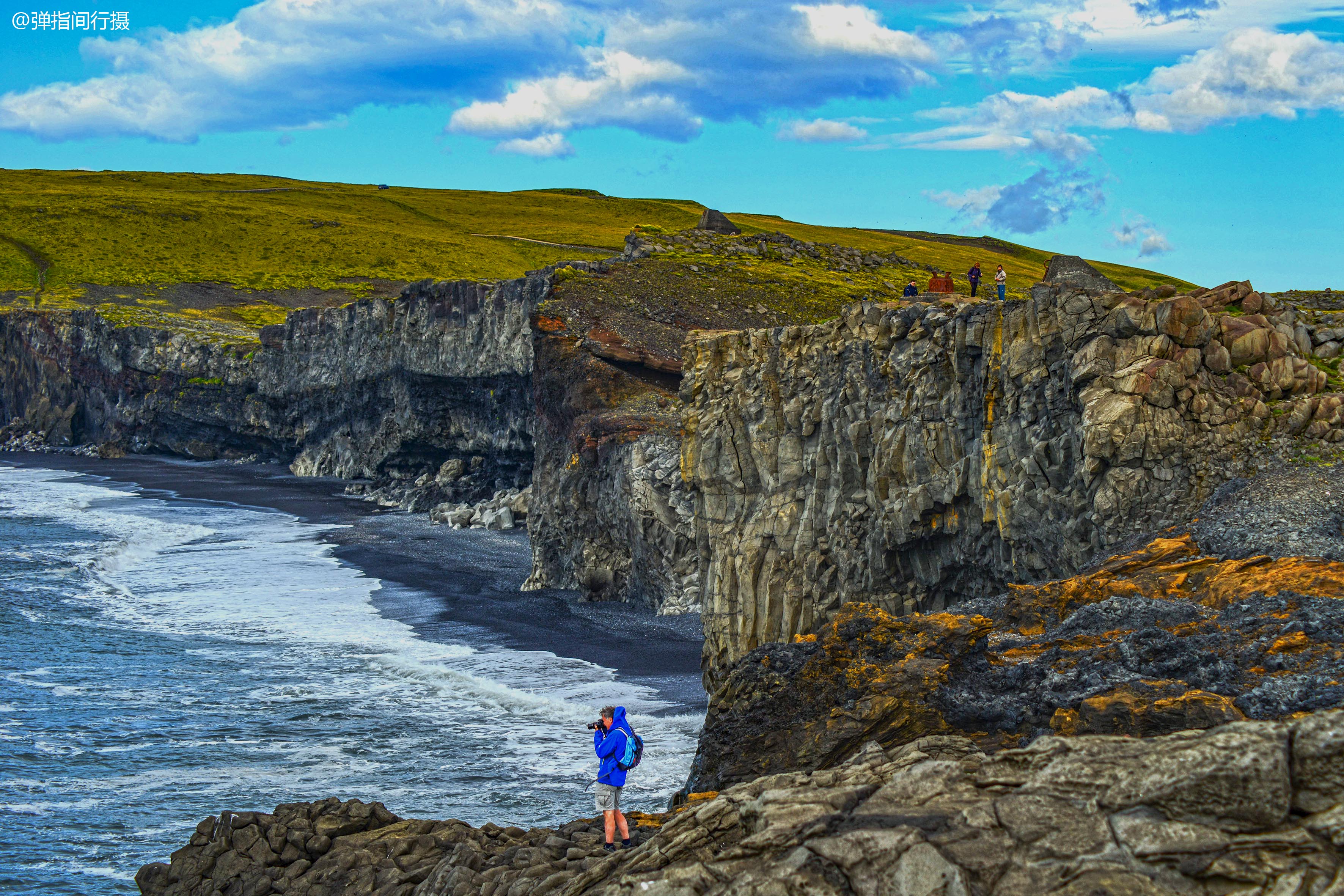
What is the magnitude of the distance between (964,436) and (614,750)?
2283 centimetres

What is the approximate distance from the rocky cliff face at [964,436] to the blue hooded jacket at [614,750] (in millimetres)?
17773

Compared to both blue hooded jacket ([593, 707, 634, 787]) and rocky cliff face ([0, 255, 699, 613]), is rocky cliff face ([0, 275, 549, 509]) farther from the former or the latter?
blue hooded jacket ([593, 707, 634, 787])

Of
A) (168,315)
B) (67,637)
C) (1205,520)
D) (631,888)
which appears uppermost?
(168,315)

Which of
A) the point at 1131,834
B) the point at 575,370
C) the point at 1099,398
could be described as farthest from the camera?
the point at 575,370

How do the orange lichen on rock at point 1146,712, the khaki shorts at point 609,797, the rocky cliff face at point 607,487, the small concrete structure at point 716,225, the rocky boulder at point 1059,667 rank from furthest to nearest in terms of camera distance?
the small concrete structure at point 716,225, the rocky cliff face at point 607,487, the khaki shorts at point 609,797, the rocky boulder at point 1059,667, the orange lichen on rock at point 1146,712

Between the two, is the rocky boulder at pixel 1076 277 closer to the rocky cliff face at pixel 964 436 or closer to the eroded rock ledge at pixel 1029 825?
the rocky cliff face at pixel 964 436

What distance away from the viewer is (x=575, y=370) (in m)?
78.7

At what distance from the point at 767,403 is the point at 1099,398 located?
17967 millimetres

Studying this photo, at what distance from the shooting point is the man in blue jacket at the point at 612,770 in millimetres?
19891

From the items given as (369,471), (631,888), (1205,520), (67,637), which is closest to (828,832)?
(631,888)

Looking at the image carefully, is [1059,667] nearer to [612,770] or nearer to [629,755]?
[629,755]

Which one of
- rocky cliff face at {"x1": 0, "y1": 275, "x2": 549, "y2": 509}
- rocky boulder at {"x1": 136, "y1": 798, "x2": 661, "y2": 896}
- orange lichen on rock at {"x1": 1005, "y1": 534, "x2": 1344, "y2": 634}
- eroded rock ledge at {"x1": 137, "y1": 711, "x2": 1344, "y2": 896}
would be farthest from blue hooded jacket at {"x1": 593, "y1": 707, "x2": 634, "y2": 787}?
rocky cliff face at {"x1": 0, "y1": 275, "x2": 549, "y2": 509}

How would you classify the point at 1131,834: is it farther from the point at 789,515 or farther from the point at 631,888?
the point at 789,515

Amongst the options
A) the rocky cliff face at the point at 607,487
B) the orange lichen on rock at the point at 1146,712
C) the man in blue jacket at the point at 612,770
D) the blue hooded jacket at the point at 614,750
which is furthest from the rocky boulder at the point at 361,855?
the rocky cliff face at the point at 607,487
